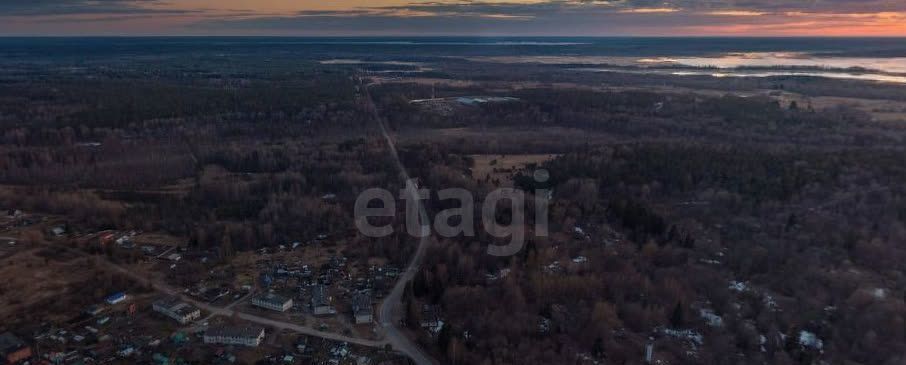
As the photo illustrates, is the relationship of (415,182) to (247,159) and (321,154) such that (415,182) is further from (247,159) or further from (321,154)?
(247,159)

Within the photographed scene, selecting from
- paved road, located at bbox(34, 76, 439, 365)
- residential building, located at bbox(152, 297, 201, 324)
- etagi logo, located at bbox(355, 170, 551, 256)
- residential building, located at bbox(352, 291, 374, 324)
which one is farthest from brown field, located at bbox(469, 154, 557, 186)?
residential building, located at bbox(152, 297, 201, 324)

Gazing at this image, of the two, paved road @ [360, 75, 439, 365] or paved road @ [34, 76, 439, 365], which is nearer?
paved road @ [360, 75, 439, 365]

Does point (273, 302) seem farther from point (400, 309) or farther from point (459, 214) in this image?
point (459, 214)

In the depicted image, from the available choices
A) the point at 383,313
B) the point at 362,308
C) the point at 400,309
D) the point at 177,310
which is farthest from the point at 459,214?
the point at 177,310

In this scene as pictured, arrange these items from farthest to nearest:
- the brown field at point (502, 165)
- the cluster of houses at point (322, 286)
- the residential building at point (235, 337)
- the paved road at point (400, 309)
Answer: the brown field at point (502, 165) < the cluster of houses at point (322, 286) < the residential building at point (235, 337) < the paved road at point (400, 309)

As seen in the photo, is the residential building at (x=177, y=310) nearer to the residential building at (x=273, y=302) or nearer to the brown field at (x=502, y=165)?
the residential building at (x=273, y=302)

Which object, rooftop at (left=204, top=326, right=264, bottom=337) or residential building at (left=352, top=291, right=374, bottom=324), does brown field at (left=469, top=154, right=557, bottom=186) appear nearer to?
residential building at (left=352, top=291, right=374, bottom=324)

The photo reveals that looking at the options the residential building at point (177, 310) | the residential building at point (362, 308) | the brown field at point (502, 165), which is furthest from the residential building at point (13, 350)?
the brown field at point (502, 165)

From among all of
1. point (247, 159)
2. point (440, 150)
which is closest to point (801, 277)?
point (440, 150)
